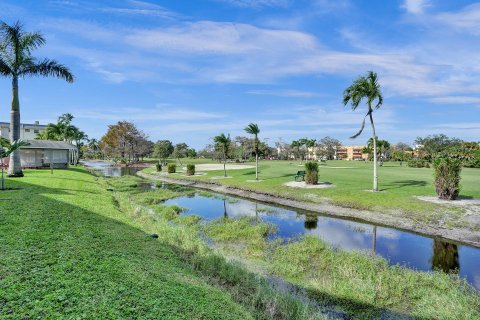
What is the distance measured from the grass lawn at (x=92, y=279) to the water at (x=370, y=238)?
28.3ft

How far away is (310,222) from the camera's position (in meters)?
19.0

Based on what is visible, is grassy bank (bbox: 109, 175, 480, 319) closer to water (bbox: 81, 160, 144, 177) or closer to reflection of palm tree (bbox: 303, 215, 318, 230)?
reflection of palm tree (bbox: 303, 215, 318, 230)

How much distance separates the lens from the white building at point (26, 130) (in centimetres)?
7931

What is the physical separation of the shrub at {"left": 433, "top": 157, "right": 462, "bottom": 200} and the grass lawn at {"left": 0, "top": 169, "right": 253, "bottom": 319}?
18372mm

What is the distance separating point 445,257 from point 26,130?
363 ft

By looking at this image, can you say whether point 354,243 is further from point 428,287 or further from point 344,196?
point 344,196

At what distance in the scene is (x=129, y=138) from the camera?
103 metres

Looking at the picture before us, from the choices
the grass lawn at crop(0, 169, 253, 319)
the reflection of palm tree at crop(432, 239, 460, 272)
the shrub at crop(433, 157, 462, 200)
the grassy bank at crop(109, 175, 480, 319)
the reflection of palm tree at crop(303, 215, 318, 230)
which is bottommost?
the reflection of palm tree at crop(303, 215, 318, 230)

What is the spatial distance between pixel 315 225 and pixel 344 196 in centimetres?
615

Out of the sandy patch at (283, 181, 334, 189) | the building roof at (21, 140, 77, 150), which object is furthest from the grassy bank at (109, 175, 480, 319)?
the building roof at (21, 140, 77, 150)

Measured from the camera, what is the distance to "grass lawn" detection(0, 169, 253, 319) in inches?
203

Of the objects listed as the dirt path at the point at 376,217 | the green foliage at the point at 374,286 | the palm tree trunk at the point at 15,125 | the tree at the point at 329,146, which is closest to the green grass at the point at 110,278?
the green foliage at the point at 374,286

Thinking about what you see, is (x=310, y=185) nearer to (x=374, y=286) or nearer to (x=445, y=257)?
(x=445, y=257)

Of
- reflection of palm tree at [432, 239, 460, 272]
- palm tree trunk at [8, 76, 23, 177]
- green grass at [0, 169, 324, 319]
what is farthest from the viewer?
palm tree trunk at [8, 76, 23, 177]
